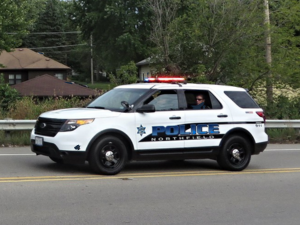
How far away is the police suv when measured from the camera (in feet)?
30.2

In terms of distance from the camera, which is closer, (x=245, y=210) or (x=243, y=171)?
(x=245, y=210)

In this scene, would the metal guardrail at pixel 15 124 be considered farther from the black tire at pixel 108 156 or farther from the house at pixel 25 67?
the house at pixel 25 67

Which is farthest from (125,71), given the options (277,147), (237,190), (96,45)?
(96,45)

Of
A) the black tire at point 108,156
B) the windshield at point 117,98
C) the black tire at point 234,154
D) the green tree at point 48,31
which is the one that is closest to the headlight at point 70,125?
the black tire at point 108,156

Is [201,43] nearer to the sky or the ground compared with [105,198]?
nearer to the sky

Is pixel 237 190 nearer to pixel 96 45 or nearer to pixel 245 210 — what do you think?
pixel 245 210

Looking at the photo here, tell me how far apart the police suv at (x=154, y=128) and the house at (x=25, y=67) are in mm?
40853

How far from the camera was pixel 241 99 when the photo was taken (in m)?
10.9

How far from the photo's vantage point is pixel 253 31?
20.4m

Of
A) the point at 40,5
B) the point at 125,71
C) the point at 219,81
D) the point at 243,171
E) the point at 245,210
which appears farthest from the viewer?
the point at 40,5

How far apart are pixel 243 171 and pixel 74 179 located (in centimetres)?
366

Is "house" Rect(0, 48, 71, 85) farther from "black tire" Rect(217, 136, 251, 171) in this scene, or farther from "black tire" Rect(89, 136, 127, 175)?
"black tire" Rect(89, 136, 127, 175)

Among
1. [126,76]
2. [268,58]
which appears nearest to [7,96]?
[126,76]

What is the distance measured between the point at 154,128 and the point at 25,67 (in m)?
41.8
